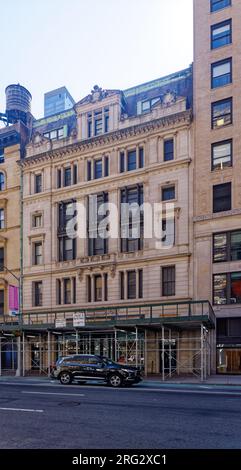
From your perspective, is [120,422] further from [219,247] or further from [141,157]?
[141,157]

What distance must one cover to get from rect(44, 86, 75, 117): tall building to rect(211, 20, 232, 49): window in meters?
47.8

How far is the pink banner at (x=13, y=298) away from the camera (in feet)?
132

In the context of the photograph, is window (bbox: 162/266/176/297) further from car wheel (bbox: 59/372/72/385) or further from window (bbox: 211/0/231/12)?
window (bbox: 211/0/231/12)

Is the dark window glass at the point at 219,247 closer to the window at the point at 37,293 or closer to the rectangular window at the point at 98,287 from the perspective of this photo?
the rectangular window at the point at 98,287

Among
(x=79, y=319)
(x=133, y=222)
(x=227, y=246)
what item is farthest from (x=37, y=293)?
(x=227, y=246)

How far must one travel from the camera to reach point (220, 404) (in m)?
15.6

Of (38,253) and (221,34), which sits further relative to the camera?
(38,253)

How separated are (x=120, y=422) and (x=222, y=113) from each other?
1095 inches

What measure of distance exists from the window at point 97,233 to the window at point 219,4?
1702cm

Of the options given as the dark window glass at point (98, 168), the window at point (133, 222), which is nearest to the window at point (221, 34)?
the window at point (133, 222)

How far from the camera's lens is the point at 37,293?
42.0 m

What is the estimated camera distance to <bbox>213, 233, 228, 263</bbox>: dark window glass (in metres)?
33.1

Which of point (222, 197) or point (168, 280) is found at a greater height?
point (222, 197)

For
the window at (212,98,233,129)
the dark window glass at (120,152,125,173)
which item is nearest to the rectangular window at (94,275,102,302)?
the dark window glass at (120,152,125,173)
